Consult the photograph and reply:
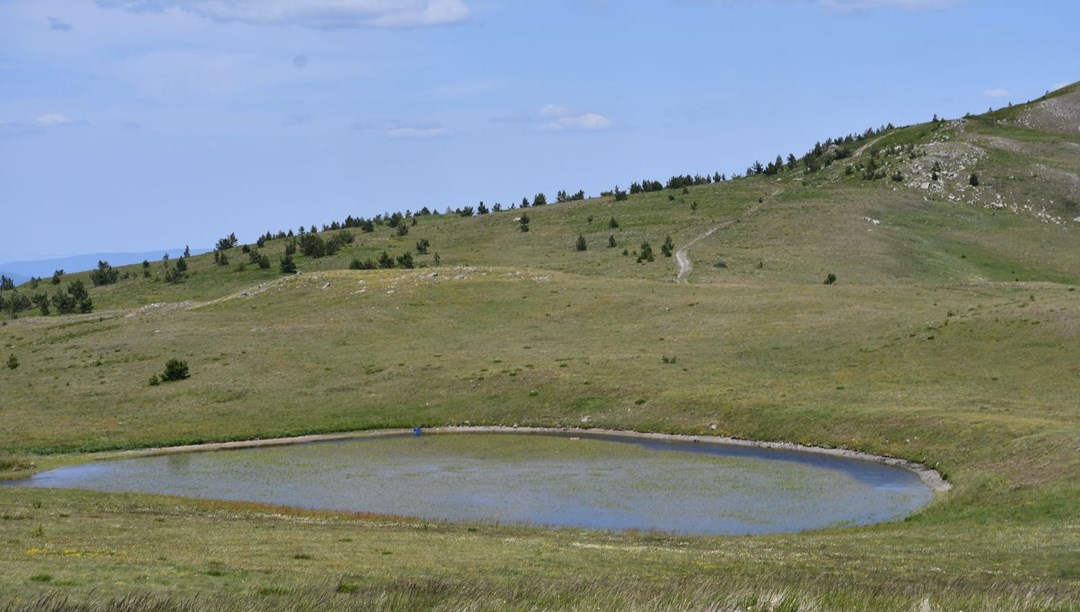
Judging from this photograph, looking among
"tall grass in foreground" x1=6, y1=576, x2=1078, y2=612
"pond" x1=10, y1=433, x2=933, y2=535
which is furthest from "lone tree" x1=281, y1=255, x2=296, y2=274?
"tall grass in foreground" x1=6, y1=576, x2=1078, y2=612

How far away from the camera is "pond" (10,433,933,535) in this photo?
37656 mm

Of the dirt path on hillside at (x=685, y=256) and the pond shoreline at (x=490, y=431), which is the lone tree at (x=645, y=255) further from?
the pond shoreline at (x=490, y=431)

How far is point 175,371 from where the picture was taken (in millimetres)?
70688

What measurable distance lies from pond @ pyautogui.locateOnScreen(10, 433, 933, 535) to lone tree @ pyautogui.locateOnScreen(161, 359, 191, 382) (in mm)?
15515

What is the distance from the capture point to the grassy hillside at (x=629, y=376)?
69.2ft

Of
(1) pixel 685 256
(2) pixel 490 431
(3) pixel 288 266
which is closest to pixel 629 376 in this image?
(2) pixel 490 431

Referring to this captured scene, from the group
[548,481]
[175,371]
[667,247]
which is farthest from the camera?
[667,247]

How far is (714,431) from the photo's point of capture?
53.1 m

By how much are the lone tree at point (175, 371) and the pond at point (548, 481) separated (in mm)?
15515

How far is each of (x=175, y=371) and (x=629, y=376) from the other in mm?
28978

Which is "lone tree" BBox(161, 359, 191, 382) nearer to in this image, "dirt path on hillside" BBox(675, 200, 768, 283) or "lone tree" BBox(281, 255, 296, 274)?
"dirt path on hillside" BBox(675, 200, 768, 283)

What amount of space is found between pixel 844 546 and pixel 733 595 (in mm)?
13506

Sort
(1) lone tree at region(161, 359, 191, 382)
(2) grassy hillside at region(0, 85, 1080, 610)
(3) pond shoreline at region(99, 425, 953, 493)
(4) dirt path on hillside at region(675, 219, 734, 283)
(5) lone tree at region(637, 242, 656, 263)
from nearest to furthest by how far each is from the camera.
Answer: (2) grassy hillside at region(0, 85, 1080, 610) < (3) pond shoreline at region(99, 425, 953, 493) < (1) lone tree at region(161, 359, 191, 382) < (4) dirt path on hillside at region(675, 219, 734, 283) < (5) lone tree at region(637, 242, 656, 263)

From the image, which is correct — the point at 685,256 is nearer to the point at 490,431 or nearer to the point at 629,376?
the point at 629,376
